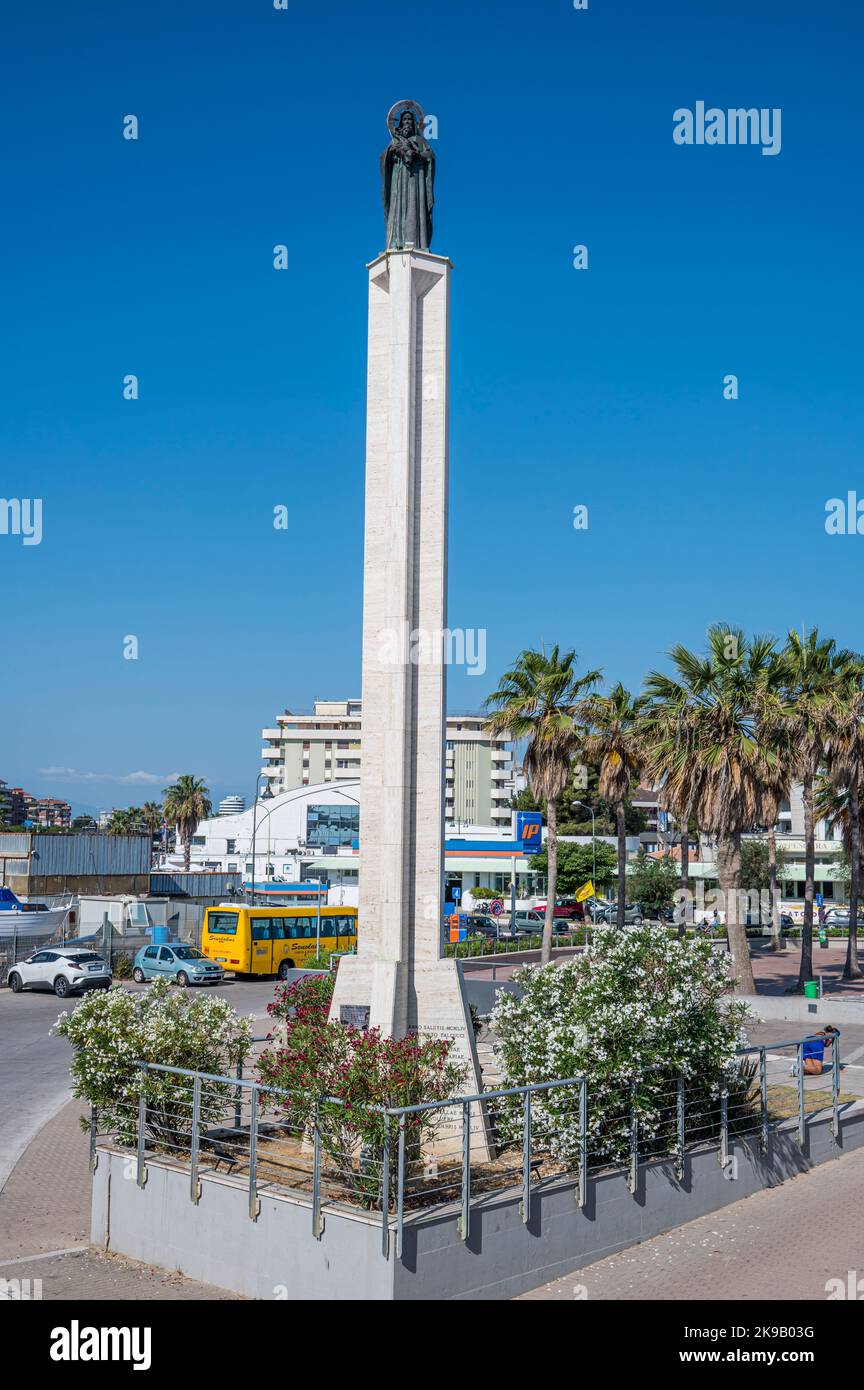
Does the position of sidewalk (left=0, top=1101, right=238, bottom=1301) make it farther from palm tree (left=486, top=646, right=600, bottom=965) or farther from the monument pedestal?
palm tree (left=486, top=646, right=600, bottom=965)

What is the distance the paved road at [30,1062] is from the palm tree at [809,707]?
15565mm

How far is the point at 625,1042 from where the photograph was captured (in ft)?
41.3

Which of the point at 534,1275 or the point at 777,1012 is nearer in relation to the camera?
the point at 534,1275

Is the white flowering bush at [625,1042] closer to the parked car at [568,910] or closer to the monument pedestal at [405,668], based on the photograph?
the monument pedestal at [405,668]

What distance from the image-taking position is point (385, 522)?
1593 centimetres

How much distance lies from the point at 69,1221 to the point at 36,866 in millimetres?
52871

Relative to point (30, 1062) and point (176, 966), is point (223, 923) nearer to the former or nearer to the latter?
point (176, 966)

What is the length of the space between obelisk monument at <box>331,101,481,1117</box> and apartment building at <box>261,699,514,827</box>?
100785 mm

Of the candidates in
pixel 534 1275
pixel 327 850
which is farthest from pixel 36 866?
pixel 534 1275

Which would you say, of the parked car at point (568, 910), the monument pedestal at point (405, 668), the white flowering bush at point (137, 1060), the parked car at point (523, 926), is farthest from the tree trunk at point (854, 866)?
the white flowering bush at point (137, 1060)

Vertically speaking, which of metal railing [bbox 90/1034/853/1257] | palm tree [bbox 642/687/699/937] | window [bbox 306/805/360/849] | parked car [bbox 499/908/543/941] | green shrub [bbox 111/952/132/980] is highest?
palm tree [bbox 642/687/699/937]

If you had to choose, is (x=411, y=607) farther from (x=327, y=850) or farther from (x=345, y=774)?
(x=345, y=774)

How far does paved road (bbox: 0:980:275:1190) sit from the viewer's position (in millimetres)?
18078

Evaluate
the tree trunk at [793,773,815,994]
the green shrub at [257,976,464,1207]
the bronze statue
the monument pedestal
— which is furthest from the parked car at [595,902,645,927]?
the green shrub at [257,976,464,1207]
